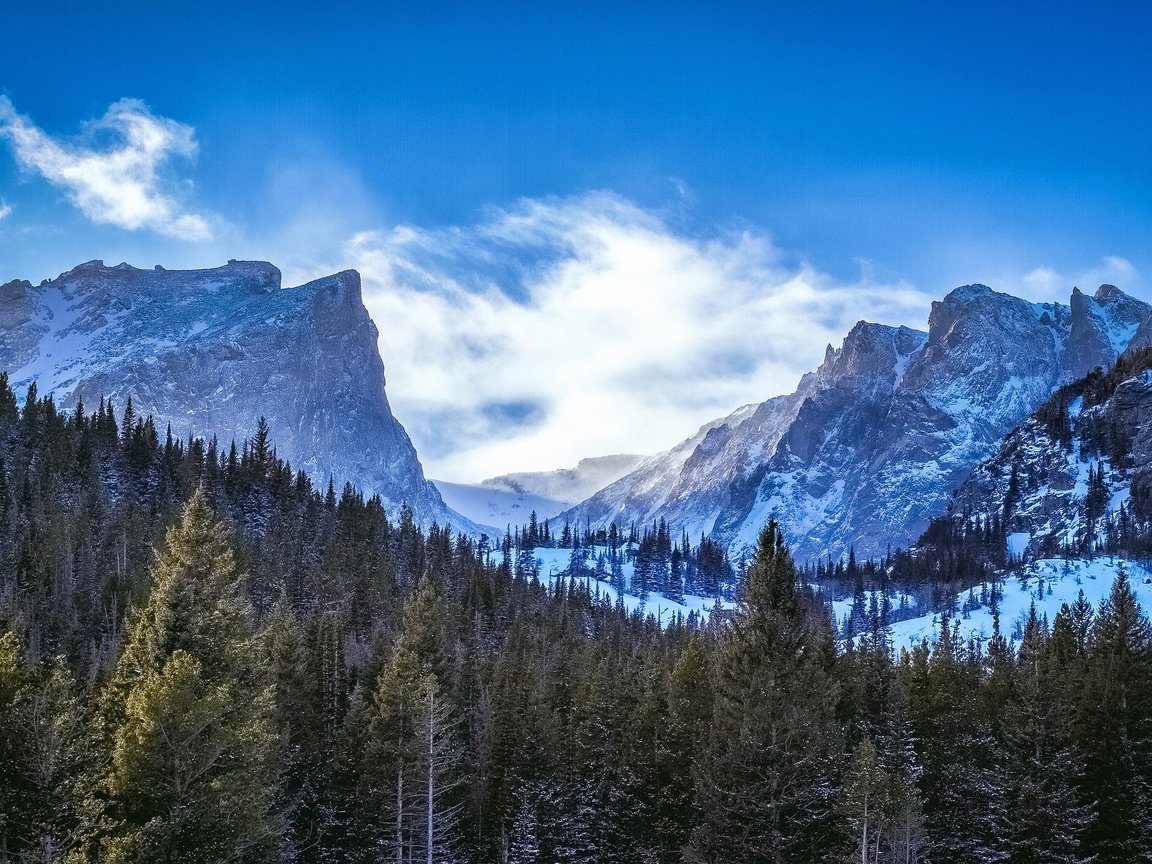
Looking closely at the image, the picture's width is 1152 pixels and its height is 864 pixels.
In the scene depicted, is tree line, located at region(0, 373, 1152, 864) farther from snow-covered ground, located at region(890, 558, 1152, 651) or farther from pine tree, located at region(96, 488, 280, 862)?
snow-covered ground, located at region(890, 558, 1152, 651)

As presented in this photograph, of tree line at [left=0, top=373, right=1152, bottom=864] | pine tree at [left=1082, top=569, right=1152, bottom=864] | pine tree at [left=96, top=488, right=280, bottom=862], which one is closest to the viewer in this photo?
pine tree at [left=96, top=488, right=280, bottom=862]

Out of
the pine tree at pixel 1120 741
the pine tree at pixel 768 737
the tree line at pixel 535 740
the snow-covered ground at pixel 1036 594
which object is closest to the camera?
the tree line at pixel 535 740

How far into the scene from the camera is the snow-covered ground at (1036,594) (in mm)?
156750

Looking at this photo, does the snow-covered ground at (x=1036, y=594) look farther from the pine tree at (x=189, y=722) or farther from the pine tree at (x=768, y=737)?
the pine tree at (x=189, y=722)

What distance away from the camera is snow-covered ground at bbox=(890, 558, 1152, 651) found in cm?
15675

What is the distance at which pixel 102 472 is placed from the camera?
130m

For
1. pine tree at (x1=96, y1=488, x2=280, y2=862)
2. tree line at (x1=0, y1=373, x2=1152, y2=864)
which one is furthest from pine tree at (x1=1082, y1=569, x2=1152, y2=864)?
pine tree at (x1=96, y1=488, x2=280, y2=862)

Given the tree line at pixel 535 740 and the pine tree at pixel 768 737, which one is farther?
the pine tree at pixel 768 737

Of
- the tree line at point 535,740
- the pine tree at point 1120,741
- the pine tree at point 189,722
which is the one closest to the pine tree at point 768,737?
the tree line at point 535,740

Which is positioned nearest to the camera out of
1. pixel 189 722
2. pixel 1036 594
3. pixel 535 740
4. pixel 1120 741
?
pixel 189 722

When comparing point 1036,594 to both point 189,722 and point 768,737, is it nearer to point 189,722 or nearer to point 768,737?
point 768,737

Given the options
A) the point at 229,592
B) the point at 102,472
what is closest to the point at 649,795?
the point at 229,592

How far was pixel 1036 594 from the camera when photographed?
6560 inches

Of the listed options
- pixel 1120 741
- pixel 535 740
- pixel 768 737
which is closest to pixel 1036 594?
pixel 1120 741
